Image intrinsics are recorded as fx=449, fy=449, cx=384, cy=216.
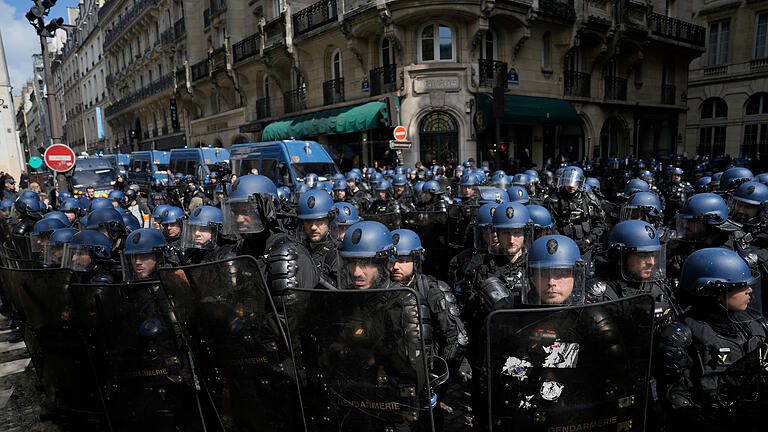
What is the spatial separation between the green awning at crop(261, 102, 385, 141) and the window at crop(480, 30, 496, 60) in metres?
4.50

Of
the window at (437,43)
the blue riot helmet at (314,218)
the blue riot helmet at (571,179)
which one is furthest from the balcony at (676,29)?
the blue riot helmet at (314,218)

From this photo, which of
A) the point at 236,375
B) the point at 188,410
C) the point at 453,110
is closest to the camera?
the point at 236,375

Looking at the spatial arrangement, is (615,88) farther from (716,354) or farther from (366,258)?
(366,258)

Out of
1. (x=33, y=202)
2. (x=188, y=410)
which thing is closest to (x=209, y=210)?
(x=188, y=410)

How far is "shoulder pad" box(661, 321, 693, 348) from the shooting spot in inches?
90.9

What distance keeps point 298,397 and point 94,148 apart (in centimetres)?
6418

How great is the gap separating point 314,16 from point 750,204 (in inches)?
705

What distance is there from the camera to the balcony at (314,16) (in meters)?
18.1

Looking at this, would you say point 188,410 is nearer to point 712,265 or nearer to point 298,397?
point 298,397

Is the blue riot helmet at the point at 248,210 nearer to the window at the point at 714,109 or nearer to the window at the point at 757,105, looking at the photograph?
the window at the point at 757,105

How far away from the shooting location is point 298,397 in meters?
2.41

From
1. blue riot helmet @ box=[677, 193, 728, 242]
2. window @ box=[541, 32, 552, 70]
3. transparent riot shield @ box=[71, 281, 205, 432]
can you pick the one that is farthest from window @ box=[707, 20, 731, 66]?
transparent riot shield @ box=[71, 281, 205, 432]

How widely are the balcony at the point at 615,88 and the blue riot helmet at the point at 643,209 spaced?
62.7 ft

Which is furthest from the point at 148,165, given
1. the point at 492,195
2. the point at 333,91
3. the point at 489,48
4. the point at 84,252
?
the point at 492,195
